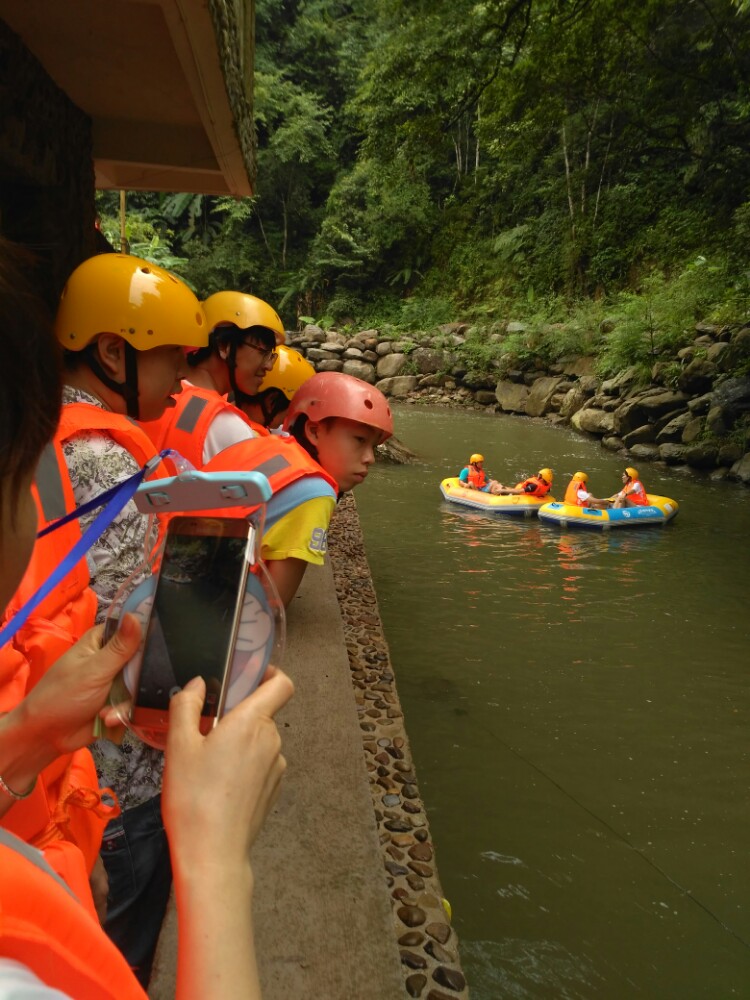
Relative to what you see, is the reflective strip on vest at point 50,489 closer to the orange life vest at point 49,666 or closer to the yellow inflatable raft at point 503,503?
the orange life vest at point 49,666

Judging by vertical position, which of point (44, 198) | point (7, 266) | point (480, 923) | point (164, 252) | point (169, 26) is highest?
point (164, 252)

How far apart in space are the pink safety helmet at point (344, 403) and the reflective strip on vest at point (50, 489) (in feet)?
4.12

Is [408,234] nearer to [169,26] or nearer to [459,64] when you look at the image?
[459,64]

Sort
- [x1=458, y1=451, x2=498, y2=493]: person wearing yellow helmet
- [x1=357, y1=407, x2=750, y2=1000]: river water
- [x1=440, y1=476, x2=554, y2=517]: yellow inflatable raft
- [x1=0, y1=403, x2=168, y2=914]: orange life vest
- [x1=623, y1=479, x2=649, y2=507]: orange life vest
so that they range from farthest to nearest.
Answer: [x1=458, y1=451, x2=498, y2=493]: person wearing yellow helmet → [x1=440, y1=476, x2=554, y2=517]: yellow inflatable raft → [x1=623, y1=479, x2=649, y2=507]: orange life vest → [x1=357, y1=407, x2=750, y2=1000]: river water → [x1=0, y1=403, x2=168, y2=914]: orange life vest

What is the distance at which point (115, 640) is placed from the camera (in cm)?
94

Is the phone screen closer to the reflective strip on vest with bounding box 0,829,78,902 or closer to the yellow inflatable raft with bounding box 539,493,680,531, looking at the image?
the reflective strip on vest with bounding box 0,829,78,902

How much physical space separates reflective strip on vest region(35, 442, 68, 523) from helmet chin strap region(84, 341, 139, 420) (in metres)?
0.60

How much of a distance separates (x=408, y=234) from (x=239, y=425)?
34.2 m

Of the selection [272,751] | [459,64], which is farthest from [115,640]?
[459,64]

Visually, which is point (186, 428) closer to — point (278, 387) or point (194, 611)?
point (194, 611)

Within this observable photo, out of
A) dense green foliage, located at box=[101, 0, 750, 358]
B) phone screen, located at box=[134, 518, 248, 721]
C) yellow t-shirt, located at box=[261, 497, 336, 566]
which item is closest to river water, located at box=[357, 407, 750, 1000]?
yellow t-shirt, located at box=[261, 497, 336, 566]

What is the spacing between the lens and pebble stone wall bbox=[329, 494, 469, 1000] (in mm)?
2143

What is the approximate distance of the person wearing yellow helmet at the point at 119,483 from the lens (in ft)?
5.24

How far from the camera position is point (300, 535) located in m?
2.06
